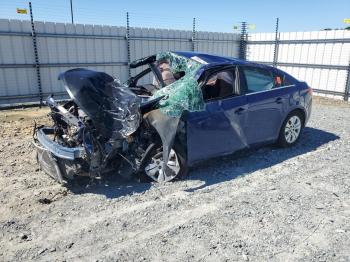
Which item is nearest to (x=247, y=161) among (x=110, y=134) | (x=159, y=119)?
(x=159, y=119)

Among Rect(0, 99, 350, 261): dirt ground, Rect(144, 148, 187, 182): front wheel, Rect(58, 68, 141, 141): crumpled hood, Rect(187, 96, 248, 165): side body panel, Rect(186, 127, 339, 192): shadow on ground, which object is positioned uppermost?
Rect(58, 68, 141, 141): crumpled hood

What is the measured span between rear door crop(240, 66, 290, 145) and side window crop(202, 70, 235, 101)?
0.84 ft

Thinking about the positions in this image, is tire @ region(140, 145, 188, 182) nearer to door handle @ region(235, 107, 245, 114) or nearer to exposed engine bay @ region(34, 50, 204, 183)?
exposed engine bay @ region(34, 50, 204, 183)

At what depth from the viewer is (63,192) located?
14.1 ft

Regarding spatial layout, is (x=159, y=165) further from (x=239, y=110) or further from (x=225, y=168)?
(x=239, y=110)

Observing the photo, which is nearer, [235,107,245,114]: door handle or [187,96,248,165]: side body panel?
[187,96,248,165]: side body panel

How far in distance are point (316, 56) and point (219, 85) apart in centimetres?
932

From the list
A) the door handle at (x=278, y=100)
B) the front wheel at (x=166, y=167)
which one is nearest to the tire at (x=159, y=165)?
the front wheel at (x=166, y=167)

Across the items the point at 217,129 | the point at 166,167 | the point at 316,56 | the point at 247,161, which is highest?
the point at 316,56

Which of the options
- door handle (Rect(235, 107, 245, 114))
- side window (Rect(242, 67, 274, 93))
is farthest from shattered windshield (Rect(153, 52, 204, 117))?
side window (Rect(242, 67, 274, 93))

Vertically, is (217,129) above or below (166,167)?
A: above

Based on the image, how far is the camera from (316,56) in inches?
501

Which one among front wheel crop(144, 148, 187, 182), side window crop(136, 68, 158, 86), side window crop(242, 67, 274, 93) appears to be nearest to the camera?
front wheel crop(144, 148, 187, 182)

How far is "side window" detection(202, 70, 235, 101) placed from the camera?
4812mm
